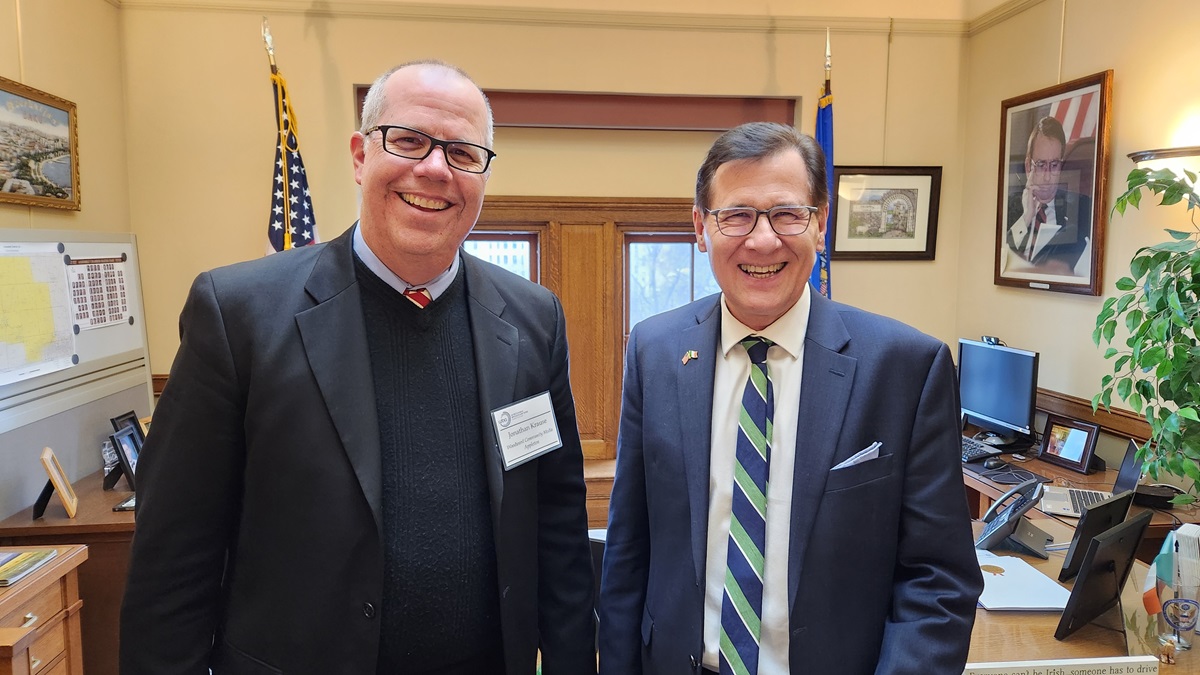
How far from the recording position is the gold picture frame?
8.56 feet

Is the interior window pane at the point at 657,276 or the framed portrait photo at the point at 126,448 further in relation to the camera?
the interior window pane at the point at 657,276

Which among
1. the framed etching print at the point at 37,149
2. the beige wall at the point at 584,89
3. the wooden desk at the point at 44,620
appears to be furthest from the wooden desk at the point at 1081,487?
the framed etching print at the point at 37,149

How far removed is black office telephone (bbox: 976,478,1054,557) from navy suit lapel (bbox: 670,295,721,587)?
4.19 ft

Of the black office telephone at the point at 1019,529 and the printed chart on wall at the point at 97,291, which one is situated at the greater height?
the printed chart on wall at the point at 97,291

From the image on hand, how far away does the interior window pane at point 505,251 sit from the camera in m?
4.03

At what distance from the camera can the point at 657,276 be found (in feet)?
13.7

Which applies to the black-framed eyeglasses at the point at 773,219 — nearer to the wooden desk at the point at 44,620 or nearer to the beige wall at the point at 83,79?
the wooden desk at the point at 44,620

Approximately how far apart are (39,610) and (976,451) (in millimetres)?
3643

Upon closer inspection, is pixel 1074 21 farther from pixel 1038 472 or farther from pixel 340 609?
pixel 340 609

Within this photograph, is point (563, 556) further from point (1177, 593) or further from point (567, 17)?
point (567, 17)

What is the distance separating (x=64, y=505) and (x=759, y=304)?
2792mm

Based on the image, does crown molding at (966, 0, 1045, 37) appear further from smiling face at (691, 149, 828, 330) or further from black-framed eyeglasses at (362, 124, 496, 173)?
black-framed eyeglasses at (362, 124, 496, 173)

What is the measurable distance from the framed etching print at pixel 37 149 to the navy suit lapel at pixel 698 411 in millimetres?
2758

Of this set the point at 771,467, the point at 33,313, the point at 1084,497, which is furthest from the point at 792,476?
the point at 33,313
